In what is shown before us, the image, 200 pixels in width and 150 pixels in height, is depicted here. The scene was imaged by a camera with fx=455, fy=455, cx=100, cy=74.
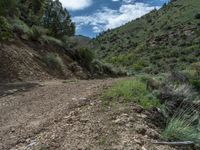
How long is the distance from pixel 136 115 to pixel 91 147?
2.13 meters

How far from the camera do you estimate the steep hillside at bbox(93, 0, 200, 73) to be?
57.2 metres

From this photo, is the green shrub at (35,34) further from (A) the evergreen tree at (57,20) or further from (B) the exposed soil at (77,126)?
(B) the exposed soil at (77,126)

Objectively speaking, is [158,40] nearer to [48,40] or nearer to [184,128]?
[48,40]

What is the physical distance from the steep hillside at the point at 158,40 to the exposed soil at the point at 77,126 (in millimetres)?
39786

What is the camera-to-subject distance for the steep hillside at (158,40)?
57.2m

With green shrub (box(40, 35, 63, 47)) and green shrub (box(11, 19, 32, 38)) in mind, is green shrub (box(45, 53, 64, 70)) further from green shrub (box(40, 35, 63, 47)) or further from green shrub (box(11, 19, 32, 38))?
green shrub (box(40, 35, 63, 47))

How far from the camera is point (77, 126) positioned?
8.57 m

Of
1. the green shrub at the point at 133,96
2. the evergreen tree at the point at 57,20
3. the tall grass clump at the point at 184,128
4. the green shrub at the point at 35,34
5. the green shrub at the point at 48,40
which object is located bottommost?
the tall grass clump at the point at 184,128

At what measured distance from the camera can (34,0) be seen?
30000mm

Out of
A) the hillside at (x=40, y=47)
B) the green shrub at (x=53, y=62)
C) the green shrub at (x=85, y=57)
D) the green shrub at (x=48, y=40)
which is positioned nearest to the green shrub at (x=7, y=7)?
the hillside at (x=40, y=47)

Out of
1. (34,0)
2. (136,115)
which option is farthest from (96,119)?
(34,0)

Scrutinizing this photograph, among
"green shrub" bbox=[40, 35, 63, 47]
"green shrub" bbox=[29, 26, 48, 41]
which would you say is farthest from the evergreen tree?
"green shrub" bbox=[29, 26, 48, 41]

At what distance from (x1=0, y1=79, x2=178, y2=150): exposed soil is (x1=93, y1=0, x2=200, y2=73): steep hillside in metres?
39.8

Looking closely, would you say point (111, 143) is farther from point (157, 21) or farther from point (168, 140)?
point (157, 21)
